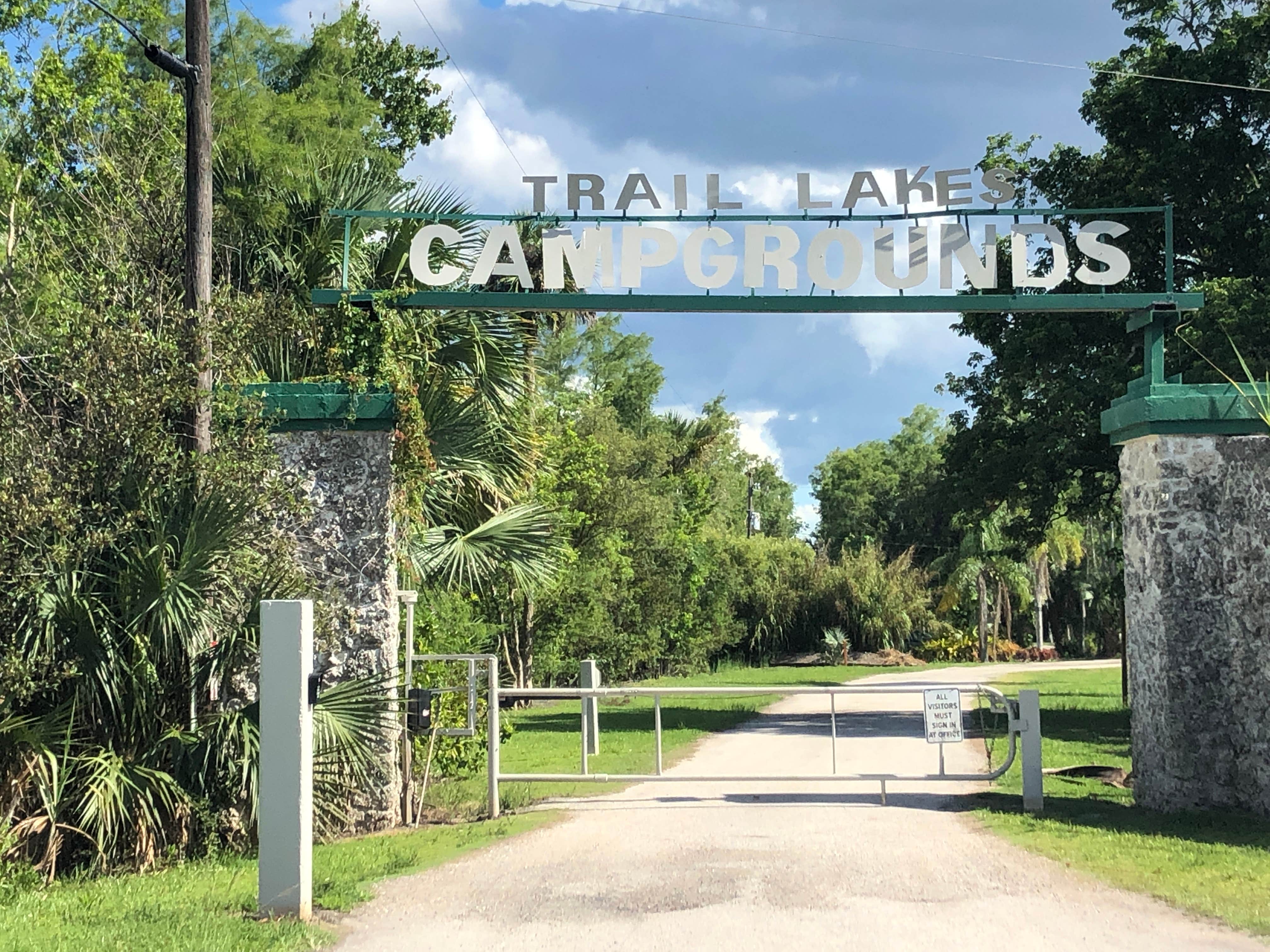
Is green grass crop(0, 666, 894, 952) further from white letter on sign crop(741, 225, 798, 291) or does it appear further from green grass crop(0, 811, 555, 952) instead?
white letter on sign crop(741, 225, 798, 291)

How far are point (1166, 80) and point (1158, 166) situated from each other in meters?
1.46

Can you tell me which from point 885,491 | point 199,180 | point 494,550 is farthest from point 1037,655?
point 199,180

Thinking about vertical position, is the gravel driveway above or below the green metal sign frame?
below

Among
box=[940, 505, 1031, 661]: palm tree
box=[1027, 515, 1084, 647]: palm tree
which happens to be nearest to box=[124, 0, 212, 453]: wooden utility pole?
box=[940, 505, 1031, 661]: palm tree

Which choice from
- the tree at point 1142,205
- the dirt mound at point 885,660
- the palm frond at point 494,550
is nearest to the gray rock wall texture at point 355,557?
the palm frond at point 494,550

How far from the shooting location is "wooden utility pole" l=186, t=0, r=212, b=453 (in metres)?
10.9

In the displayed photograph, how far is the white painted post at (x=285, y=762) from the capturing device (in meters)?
7.37

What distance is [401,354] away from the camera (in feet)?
40.4

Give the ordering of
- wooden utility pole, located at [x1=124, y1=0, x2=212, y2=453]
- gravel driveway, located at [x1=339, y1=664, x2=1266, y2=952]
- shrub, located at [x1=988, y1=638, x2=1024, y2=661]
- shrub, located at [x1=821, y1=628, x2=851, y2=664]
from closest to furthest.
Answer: gravel driveway, located at [x1=339, y1=664, x2=1266, y2=952] < wooden utility pole, located at [x1=124, y1=0, x2=212, y2=453] < shrub, located at [x1=821, y1=628, x2=851, y2=664] < shrub, located at [x1=988, y1=638, x2=1024, y2=661]

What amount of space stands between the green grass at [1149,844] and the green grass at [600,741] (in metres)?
3.56

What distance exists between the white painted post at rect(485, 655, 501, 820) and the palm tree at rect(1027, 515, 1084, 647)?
39.3 meters

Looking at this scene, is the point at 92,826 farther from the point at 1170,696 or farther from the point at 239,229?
the point at 1170,696

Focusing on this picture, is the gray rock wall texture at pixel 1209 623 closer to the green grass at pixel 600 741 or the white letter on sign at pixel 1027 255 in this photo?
the white letter on sign at pixel 1027 255

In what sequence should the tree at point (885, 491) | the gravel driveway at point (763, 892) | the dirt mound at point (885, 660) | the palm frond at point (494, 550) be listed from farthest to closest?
1. the tree at point (885, 491)
2. the dirt mound at point (885, 660)
3. the palm frond at point (494, 550)
4. the gravel driveway at point (763, 892)
